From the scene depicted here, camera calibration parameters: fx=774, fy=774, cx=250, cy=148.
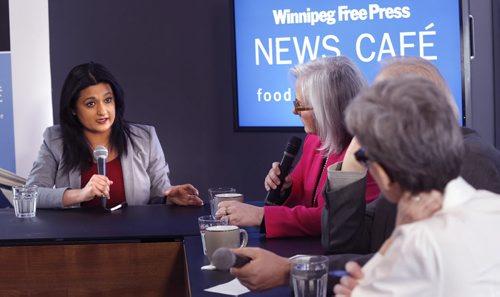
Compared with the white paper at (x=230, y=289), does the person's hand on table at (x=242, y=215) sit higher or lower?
higher

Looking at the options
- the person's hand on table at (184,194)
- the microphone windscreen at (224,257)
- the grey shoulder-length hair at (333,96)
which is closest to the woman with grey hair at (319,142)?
the grey shoulder-length hair at (333,96)

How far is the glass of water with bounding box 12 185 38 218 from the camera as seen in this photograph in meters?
3.17

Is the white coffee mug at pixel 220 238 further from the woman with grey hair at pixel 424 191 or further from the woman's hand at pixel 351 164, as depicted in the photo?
the woman with grey hair at pixel 424 191

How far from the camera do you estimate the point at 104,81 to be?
3709 mm

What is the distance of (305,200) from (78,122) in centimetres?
130

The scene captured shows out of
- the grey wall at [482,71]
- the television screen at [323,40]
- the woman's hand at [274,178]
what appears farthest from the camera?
the grey wall at [482,71]

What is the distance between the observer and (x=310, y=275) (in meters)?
1.72

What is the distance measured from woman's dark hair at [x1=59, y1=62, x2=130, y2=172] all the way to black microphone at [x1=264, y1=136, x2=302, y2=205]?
0.97 metres

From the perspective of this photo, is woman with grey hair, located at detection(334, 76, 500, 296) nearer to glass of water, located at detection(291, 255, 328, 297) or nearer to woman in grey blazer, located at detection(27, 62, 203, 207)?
glass of water, located at detection(291, 255, 328, 297)

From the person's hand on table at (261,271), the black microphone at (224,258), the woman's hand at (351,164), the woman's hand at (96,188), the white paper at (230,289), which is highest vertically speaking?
the woman's hand at (351,164)

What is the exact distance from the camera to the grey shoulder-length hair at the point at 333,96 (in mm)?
2770

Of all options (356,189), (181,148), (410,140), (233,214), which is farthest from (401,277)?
(181,148)

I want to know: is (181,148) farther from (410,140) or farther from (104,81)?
(410,140)

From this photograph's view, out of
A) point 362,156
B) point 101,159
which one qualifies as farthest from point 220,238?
point 101,159
